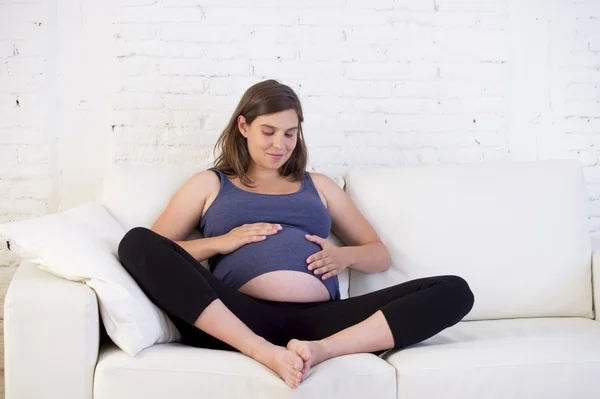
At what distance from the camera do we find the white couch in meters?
1.66

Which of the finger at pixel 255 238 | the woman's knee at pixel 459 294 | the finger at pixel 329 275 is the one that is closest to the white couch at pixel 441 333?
the woman's knee at pixel 459 294

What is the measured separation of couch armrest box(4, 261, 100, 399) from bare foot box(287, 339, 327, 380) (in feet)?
1.63

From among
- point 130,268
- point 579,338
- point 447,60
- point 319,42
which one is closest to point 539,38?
point 447,60

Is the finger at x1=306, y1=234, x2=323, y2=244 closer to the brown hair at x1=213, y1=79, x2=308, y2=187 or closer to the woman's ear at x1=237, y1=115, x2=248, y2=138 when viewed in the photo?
the brown hair at x1=213, y1=79, x2=308, y2=187

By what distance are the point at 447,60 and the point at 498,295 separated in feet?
3.57

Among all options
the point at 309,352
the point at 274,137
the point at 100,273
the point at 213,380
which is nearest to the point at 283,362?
the point at 309,352

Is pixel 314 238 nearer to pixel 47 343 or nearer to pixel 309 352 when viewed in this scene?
pixel 309 352

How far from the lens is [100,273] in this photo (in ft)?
5.74

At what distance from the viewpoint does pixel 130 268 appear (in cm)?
186

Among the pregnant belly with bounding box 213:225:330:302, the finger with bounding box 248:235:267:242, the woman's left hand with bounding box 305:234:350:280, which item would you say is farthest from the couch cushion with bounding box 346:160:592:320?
the finger with bounding box 248:235:267:242

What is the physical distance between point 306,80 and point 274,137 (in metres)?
0.64

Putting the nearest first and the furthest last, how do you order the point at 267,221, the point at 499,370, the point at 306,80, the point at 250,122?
the point at 499,370
the point at 267,221
the point at 250,122
the point at 306,80

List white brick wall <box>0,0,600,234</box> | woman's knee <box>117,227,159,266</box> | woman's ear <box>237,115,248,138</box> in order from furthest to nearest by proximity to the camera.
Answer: white brick wall <box>0,0,600,234</box> < woman's ear <box>237,115,248,138</box> < woman's knee <box>117,227,159,266</box>

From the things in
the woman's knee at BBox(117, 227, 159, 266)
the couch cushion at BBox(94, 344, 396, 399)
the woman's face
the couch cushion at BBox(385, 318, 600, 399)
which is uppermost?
the woman's face
